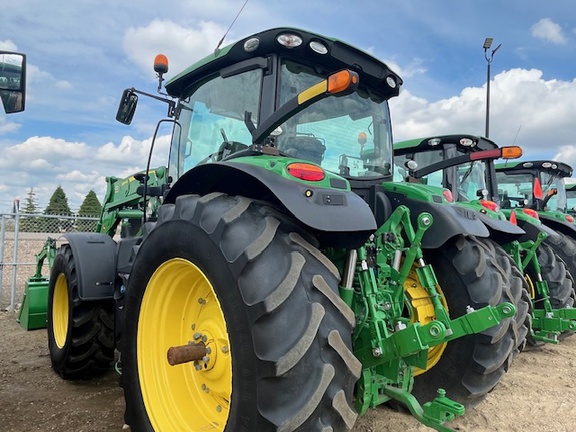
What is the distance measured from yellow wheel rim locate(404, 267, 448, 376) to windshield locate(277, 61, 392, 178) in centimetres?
82

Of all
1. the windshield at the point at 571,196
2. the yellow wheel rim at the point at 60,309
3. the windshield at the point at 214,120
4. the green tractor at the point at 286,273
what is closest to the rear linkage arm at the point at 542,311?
the green tractor at the point at 286,273

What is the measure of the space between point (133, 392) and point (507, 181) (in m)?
8.30

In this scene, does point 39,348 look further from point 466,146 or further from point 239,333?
point 466,146

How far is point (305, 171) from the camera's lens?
7.26ft

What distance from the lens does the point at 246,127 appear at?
297 cm

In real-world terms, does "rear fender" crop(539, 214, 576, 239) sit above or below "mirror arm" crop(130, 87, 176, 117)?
below

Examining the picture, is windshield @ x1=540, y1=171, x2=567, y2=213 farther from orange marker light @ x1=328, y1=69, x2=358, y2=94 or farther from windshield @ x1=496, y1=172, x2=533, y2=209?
orange marker light @ x1=328, y1=69, x2=358, y2=94

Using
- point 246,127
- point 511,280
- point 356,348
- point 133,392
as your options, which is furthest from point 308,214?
point 511,280

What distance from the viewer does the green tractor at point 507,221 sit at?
3.85 m

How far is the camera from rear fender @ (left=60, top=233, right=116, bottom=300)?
3.71 m

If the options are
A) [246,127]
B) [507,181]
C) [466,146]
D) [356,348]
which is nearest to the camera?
[356,348]

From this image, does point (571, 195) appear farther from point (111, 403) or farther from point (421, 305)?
point (111, 403)

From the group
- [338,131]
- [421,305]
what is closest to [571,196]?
[421,305]

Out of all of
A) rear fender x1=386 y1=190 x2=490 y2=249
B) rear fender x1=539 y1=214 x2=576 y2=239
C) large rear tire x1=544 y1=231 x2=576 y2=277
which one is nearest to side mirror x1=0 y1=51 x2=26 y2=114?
rear fender x1=386 y1=190 x2=490 y2=249
